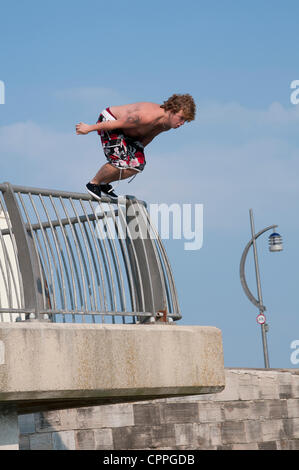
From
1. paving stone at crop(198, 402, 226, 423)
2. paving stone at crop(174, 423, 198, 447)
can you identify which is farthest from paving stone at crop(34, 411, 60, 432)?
paving stone at crop(198, 402, 226, 423)

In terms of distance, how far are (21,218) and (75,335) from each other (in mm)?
1097

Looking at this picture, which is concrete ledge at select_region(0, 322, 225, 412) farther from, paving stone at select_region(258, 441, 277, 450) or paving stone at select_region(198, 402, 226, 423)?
paving stone at select_region(258, 441, 277, 450)

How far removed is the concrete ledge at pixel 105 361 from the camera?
6234mm

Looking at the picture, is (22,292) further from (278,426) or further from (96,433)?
(278,426)

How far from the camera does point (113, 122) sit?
7867 mm

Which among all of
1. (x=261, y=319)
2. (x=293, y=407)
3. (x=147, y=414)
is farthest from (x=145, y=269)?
(x=261, y=319)

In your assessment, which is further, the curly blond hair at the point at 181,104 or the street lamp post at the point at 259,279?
the street lamp post at the point at 259,279

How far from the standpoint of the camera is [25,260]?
6.75 metres

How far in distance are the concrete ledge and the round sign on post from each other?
79.8 ft

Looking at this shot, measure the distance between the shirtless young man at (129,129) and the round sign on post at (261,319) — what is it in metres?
24.3

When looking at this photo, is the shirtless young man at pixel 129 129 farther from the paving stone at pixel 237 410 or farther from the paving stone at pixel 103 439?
the paving stone at pixel 237 410

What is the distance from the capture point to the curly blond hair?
25.7ft

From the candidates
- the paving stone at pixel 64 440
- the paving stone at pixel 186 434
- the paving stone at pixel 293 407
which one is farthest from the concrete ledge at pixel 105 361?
the paving stone at pixel 293 407

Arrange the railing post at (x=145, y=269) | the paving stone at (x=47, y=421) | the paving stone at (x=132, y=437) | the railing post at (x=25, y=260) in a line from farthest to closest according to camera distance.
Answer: the paving stone at (x=132, y=437) < the paving stone at (x=47, y=421) < the railing post at (x=145, y=269) < the railing post at (x=25, y=260)
